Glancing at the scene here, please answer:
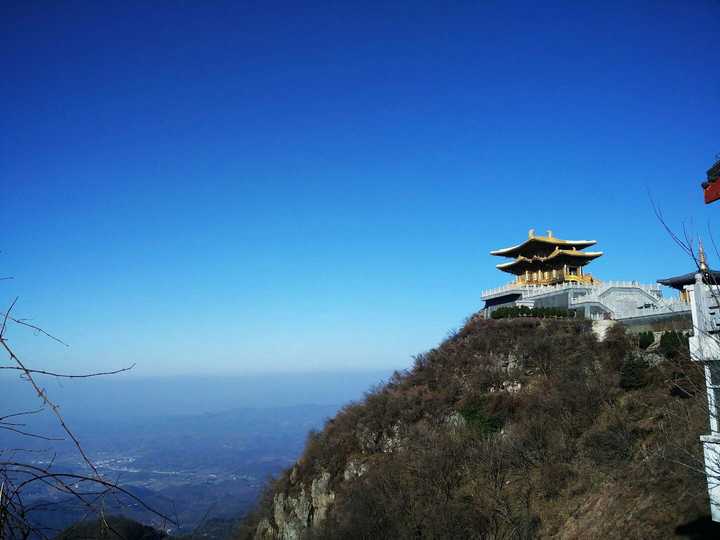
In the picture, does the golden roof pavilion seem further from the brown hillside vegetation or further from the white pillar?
the white pillar

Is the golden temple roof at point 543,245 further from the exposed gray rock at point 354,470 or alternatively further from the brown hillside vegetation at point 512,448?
the exposed gray rock at point 354,470

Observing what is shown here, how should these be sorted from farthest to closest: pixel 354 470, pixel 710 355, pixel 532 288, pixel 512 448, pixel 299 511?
pixel 532 288
pixel 299 511
pixel 354 470
pixel 512 448
pixel 710 355

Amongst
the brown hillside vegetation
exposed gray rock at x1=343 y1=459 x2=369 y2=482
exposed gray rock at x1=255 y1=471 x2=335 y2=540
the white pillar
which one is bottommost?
exposed gray rock at x1=255 y1=471 x2=335 y2=540

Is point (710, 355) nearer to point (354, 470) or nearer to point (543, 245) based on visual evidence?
point (354, 470)

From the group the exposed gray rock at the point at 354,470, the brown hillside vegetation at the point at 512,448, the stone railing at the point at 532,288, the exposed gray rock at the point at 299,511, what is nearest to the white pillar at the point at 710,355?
the brown hillside vegetation at the point at 512,448

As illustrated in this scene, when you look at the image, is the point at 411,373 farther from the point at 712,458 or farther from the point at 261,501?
the point at 712,458

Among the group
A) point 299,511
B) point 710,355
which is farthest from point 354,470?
point 710,355

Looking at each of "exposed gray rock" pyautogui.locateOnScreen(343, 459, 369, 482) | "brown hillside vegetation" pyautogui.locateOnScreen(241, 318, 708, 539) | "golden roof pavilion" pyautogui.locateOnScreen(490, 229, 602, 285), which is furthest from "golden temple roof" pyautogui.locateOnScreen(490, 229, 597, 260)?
"exposed gray rock" pyautogui.locateOnScreen(343, 459, 369, 482)
